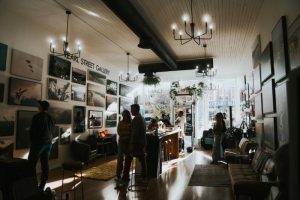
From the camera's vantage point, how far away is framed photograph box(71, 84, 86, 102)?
321 inches

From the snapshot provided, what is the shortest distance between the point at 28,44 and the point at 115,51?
330 centimetres

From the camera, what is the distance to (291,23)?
3.30m

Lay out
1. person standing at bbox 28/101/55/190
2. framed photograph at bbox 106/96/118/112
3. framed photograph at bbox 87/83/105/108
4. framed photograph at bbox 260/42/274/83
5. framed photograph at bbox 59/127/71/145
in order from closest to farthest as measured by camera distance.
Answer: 1. framed photograph at bbox 260/42/274/83
2. person standing at bbox 28/101/55/190
3. framed photograph at bbox 59/127/71/145
4. framed photograph at bbox 87/83/105/108
5. framed photograph at bbox 106/96/118/112

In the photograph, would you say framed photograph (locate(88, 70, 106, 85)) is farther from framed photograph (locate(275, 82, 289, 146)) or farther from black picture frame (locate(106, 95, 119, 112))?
framed photograph (locate(275, 82, 289, 146))

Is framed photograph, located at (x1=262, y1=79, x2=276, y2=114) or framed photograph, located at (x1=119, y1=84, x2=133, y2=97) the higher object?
framed photograph, located at (x1=119, y1=84, x2=133, y2=97)

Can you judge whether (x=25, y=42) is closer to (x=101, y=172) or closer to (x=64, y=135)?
(x=64, y=135)

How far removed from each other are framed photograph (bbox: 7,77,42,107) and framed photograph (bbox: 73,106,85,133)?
173 centimetres

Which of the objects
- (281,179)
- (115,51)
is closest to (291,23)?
(281,179)

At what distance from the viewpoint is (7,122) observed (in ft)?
18.5

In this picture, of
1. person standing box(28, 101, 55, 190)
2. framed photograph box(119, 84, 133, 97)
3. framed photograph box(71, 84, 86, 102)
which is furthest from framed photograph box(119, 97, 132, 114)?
person standing box(28, 101, 55, 190)

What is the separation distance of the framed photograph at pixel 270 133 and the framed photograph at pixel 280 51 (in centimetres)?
84

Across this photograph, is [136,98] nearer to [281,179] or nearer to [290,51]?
[290,51]

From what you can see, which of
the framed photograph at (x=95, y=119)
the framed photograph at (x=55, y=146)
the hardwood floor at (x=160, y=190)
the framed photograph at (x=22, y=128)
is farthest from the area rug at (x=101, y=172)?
the framed photograph at (x=95, y=119)

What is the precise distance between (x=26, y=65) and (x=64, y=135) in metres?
2.54
